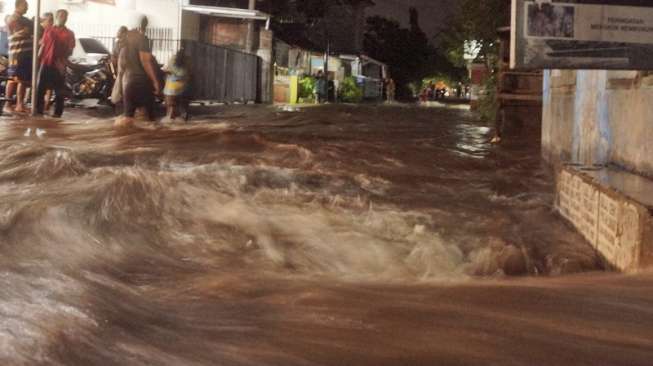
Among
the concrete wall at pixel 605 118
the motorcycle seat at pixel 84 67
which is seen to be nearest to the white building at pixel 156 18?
the motorcycle seat at pixel 84 67

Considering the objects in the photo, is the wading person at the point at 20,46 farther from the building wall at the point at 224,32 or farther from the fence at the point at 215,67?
the building wall at the point at 224,32

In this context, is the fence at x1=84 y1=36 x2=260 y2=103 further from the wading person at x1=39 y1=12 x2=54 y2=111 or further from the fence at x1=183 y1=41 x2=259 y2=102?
the wading person at x1=39 y1=12 x2=54 y2=111

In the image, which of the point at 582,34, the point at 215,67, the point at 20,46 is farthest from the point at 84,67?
the point at 582,34

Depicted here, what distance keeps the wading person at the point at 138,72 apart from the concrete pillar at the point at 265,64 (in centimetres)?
2007

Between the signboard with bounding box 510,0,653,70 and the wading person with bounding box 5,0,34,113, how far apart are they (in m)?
10.6

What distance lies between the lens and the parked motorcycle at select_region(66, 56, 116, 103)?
1834cm

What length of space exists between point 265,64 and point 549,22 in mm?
28378

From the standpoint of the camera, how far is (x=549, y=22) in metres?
5.18

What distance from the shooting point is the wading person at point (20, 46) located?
1370cm

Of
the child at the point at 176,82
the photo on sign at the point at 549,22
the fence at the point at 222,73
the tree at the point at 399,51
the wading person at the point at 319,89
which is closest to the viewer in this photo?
the photo on sign at the point at 549,22

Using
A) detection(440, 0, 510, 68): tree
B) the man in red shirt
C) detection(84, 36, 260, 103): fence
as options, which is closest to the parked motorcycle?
the man in red shirt

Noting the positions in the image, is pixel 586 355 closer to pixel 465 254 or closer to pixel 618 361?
pixel 618 361

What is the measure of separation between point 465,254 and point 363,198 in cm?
225

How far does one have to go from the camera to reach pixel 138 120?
1505 cm
